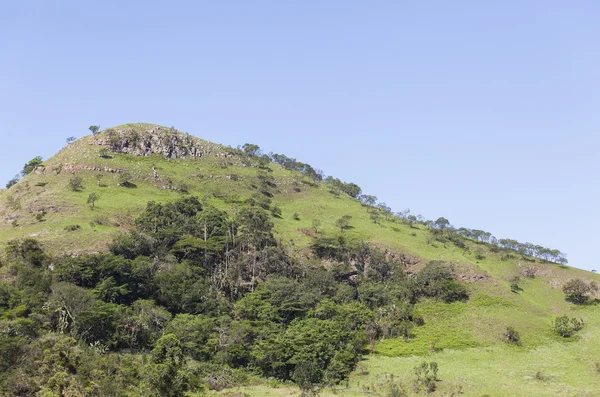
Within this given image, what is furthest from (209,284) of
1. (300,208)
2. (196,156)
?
(196,156)

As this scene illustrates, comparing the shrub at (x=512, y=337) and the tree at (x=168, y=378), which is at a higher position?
the shrub at (x=512, y=337)

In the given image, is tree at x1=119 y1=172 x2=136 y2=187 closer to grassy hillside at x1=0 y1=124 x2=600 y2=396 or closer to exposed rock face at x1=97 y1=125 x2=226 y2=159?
grassy hillside at x1=0 y1=124 x2=600 y2=396

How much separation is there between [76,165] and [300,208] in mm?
58501

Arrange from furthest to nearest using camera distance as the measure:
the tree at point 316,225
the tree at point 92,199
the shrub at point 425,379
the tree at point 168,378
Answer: the tree at point 316,225 → the tree at point 92,199 → the shrub at point 425,379 → the tree at point 168,378

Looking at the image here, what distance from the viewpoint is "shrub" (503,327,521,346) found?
84.8m

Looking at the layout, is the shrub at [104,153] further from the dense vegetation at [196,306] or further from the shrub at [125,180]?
the dense vegetation at [196,306]

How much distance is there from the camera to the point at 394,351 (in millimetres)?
80188

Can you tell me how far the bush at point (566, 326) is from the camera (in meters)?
87.1

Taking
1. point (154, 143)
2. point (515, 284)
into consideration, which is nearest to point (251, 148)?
point (154, 143)

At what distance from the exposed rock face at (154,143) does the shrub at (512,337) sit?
103m

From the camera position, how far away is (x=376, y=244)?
11700cm

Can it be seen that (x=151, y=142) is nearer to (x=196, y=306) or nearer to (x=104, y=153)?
(x=104, y=153)

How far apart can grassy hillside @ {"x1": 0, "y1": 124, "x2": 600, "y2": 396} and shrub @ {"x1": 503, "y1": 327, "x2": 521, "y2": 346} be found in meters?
1.01

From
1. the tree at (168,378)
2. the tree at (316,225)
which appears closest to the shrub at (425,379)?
the tree at (168,378)
